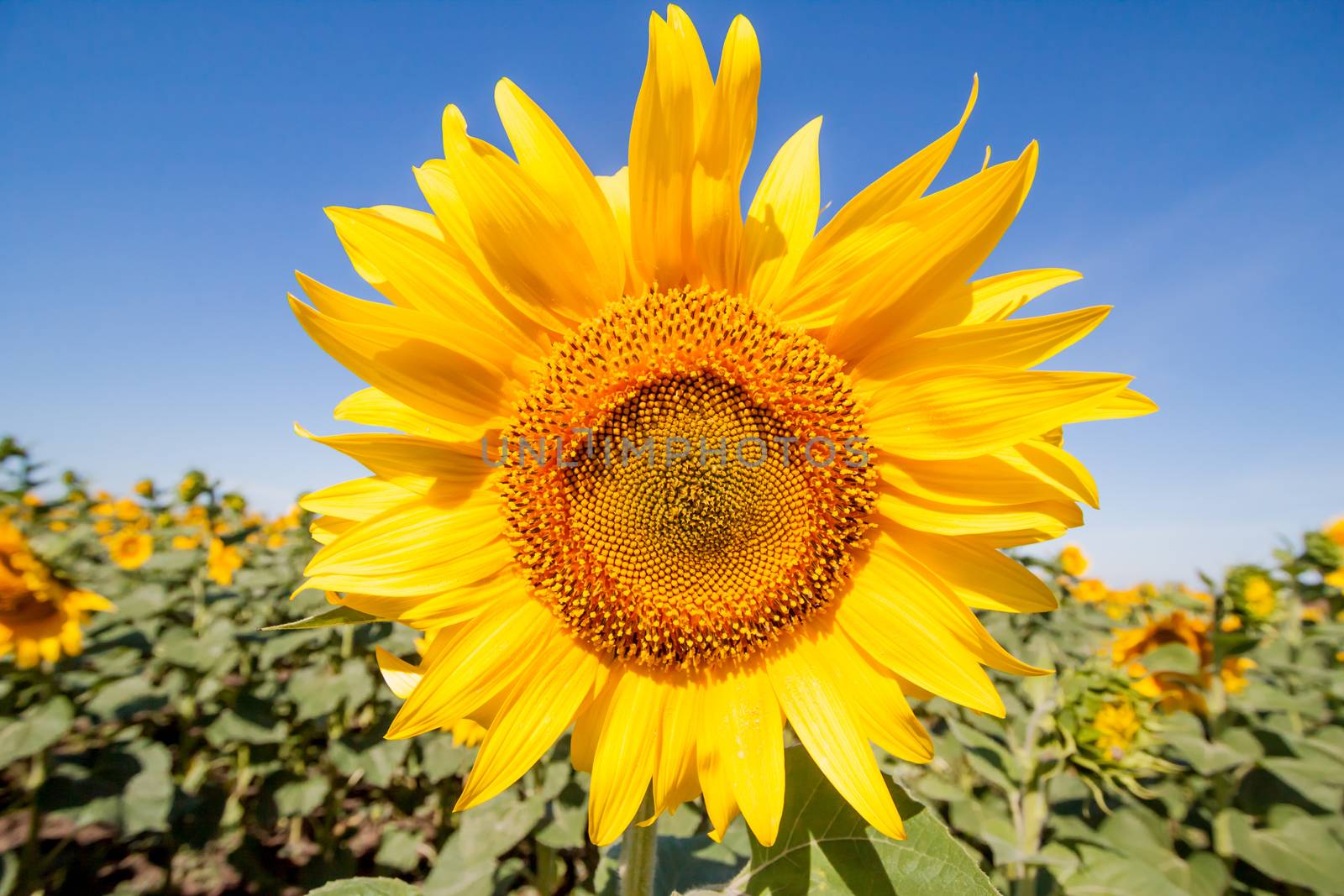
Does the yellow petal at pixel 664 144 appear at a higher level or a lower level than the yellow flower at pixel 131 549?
higher

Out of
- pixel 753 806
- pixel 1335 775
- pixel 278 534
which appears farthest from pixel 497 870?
pixel 278 534

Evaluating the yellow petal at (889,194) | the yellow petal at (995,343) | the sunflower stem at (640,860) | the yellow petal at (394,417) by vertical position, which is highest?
the yellow petal at (889,194)

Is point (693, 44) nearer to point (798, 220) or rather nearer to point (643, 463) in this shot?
point (798, 220)

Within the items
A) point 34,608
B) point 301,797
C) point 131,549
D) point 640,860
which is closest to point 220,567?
point 131,549

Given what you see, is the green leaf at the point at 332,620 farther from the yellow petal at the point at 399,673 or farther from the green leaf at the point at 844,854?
the green leaf at the point at 844,854

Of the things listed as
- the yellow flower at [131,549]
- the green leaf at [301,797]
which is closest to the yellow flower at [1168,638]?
the green leaf at [301,797]

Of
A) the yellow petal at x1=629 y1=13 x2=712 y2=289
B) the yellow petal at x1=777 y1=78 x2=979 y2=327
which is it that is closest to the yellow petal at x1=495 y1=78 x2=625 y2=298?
the yellow petal at x1=629 y1=13 x2=712 y2=289

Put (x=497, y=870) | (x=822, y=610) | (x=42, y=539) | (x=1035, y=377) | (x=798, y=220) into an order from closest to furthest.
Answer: (x=1035, y=377) → (x=798, y=220) → (x=822, y=610) → (x=497, y=870) → (x=42, y=539)
